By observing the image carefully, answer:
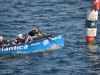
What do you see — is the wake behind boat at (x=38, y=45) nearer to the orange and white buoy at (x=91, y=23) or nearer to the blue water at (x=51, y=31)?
the blue water at (x=51, y=31)

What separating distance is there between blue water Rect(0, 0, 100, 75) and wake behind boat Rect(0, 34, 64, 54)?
0.43 m

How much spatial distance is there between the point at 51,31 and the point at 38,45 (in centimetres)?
821

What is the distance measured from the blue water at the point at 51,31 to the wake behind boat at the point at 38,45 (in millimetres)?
430

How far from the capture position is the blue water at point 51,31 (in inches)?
1769

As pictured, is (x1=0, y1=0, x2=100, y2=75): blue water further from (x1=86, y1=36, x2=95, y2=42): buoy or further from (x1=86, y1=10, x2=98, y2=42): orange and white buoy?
(x1=86, y1=10, x2=98, y2=42): orange and white buoy

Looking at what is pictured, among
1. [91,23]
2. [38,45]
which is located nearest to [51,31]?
[91,23]

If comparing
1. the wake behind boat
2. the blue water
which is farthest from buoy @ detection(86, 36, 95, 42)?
the wake behind boat

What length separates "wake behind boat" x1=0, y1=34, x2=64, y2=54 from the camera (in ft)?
156

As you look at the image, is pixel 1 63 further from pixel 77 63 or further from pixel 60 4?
pixel 60 4

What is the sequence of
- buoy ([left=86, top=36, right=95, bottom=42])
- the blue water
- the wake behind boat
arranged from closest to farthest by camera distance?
the blue water < the wake behind boat < buoy ([left=86, top=36, right=95, bottom=42])

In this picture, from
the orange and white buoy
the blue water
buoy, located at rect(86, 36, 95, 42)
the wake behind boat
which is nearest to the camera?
the blue water

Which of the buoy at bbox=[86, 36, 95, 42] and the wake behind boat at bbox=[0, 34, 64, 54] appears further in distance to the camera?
the buoy at bbox=[86, 36, 95, 42]

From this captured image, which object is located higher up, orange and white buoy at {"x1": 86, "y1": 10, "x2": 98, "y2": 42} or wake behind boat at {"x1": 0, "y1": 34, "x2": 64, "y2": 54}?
orange and white buoy at {"x1": 86, "y1": 10, "x2": 98, "y2": 42}

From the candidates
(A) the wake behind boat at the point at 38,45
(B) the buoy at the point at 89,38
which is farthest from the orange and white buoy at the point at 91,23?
(A) the wake behind boat at the point at 38,45
